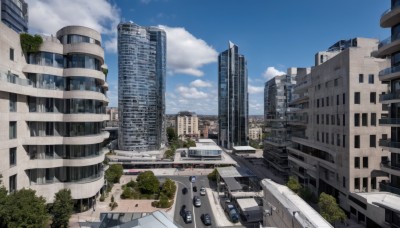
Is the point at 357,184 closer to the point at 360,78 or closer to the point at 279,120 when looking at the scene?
the point at 360,78

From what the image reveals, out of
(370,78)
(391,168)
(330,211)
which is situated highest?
(370,78)

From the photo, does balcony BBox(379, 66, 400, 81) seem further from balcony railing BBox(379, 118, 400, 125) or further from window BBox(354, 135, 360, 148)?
window BBox(354, 135, 360, 148)

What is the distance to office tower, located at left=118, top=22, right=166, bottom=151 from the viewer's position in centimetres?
11081

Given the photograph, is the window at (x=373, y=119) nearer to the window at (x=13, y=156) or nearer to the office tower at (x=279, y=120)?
the office tower at (x=279, y=120)

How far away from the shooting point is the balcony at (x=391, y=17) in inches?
1205

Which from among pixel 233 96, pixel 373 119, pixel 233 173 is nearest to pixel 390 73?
pixel 373 119

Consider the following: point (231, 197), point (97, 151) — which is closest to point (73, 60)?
Result: point (97, 151)

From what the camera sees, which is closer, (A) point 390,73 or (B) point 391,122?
(A) point 390,73

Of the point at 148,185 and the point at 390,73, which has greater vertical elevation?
the point at 390,73

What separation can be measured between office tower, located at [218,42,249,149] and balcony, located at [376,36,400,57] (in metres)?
108

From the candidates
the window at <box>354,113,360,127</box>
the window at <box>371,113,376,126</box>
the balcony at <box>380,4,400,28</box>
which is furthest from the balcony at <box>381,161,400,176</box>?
the balcony at <box>380,4,400,28</box>

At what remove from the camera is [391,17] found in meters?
31.6

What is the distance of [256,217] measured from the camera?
130ft

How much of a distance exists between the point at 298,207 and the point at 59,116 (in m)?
34.5
